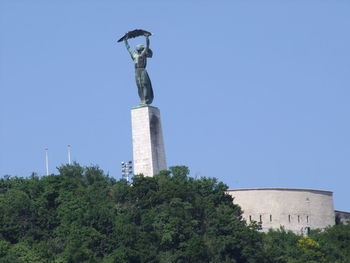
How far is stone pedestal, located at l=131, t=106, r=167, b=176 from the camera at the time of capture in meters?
74.3

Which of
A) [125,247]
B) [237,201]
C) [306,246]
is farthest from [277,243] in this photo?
[125,247]

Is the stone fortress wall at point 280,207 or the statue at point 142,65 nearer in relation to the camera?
the statue at point 142,65

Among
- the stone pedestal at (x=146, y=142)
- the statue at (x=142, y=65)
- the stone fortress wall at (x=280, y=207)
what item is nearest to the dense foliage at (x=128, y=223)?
the stone pedestal at (x=146, y=142)

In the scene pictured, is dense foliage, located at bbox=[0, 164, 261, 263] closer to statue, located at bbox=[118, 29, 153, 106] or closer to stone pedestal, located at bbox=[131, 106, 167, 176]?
stone pedestal, located at bbox=[131, 106, 167, 176]

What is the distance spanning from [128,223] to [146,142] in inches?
289

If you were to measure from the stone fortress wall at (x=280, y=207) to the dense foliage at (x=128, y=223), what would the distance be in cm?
706

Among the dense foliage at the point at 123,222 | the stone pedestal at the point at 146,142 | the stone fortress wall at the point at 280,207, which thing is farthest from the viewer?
the stone fortress wall at the point at 280,207

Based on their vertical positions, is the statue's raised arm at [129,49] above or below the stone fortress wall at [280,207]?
above

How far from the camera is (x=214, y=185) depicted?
74250mm

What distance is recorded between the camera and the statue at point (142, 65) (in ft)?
247

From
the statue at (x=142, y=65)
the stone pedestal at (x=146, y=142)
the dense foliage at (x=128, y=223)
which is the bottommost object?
the dense foliage at (x=128, y=223)

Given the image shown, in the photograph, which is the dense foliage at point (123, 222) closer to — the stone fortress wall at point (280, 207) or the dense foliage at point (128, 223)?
the dense foliage at point (128, 223)

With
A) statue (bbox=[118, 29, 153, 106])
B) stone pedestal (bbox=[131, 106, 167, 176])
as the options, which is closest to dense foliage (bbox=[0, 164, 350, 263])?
stone pedestal (bbox=[131, 106, 167, 176])

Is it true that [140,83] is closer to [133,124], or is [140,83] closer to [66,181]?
[133,124]
